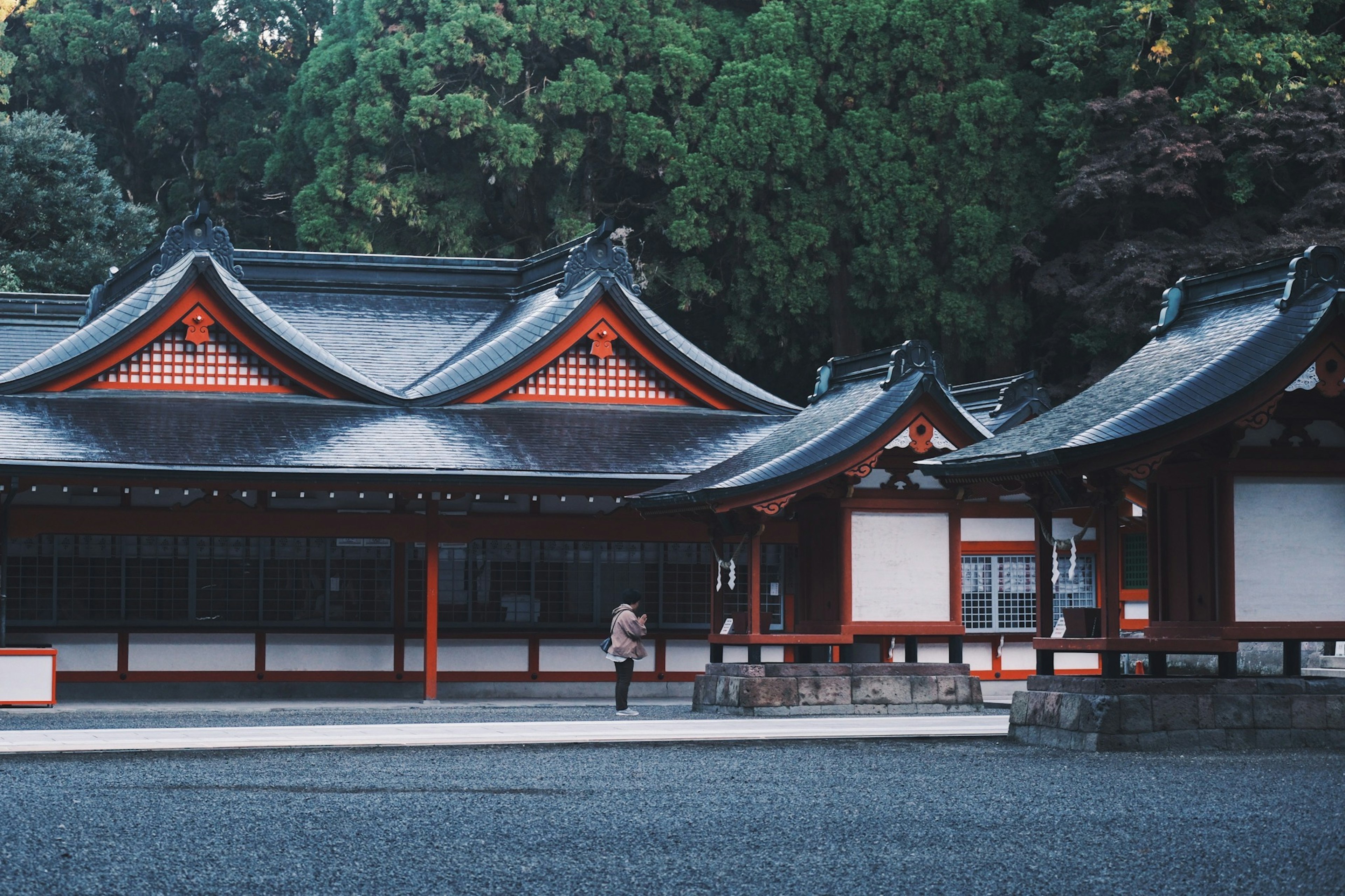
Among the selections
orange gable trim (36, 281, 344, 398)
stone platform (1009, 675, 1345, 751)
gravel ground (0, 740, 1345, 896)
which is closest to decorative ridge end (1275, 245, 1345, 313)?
stone platform (1009, 675, 1345, 751)

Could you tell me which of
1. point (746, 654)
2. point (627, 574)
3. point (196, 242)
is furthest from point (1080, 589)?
point (196, 242)

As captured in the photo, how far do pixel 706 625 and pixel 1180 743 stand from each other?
10937 millimetres

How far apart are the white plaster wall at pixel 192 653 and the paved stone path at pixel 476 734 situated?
549 centimetres

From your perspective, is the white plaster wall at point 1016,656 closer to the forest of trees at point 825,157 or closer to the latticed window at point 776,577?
the latticed window at point 776,577

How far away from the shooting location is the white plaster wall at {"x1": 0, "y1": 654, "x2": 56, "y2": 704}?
20531mm

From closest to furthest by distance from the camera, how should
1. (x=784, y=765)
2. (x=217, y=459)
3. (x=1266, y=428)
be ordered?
1. (x=784, y=765)
2. (x=1266, y=428)
3. (x=217, y=459)

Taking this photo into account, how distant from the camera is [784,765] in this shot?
13922mm

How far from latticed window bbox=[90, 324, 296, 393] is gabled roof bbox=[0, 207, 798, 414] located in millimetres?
332

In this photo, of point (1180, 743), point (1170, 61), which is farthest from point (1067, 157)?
point (1180, 743)

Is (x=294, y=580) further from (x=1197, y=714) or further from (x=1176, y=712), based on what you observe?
(x=1197, y=714)

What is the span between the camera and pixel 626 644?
19922 millimetres

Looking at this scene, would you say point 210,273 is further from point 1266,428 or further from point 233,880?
point 233,880

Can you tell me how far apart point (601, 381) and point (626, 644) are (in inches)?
253

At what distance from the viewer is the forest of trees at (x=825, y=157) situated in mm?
34062
